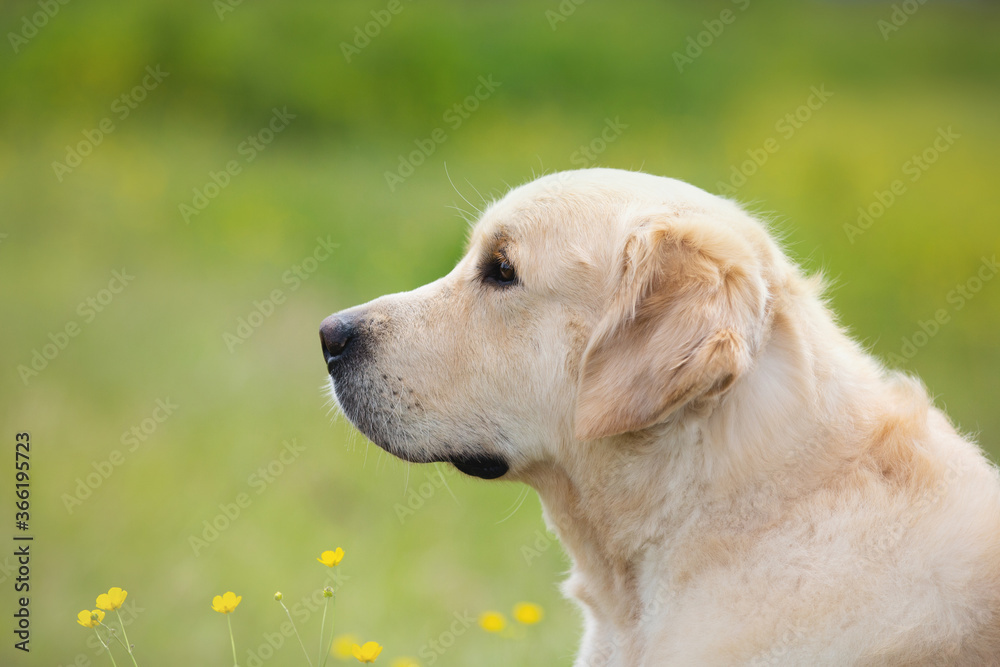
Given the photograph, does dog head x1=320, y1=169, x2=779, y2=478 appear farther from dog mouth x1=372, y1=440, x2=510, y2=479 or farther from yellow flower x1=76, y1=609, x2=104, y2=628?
yellow flower x1=76, y1=609, x2=104, y2=628

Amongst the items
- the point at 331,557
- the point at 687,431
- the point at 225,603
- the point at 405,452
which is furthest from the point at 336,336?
the point at 687,431

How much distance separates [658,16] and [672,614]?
884 cm

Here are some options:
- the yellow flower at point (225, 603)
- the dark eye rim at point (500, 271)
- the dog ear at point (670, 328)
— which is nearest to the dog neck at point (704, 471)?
the dog ear at point (670, 328)

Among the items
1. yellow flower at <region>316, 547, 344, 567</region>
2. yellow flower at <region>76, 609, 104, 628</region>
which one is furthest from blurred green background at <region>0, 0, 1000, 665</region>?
yellow flower at <region>76, 609, 104, 628</region>

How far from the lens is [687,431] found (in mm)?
2268

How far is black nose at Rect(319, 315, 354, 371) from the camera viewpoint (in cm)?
271

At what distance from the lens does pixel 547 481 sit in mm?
2553

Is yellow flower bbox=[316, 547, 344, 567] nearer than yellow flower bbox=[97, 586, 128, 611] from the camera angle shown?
No

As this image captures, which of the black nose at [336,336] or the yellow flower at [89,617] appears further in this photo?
the black nose at [336,336]

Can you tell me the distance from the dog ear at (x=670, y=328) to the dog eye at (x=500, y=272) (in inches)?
15.0

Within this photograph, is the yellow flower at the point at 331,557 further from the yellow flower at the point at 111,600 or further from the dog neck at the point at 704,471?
the dog neck at the point at 704,471

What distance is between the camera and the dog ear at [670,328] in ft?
6.83

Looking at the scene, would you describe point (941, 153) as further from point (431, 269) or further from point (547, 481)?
point (547, 481)

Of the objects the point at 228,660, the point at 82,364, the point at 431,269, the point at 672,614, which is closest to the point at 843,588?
the point at 672,614
